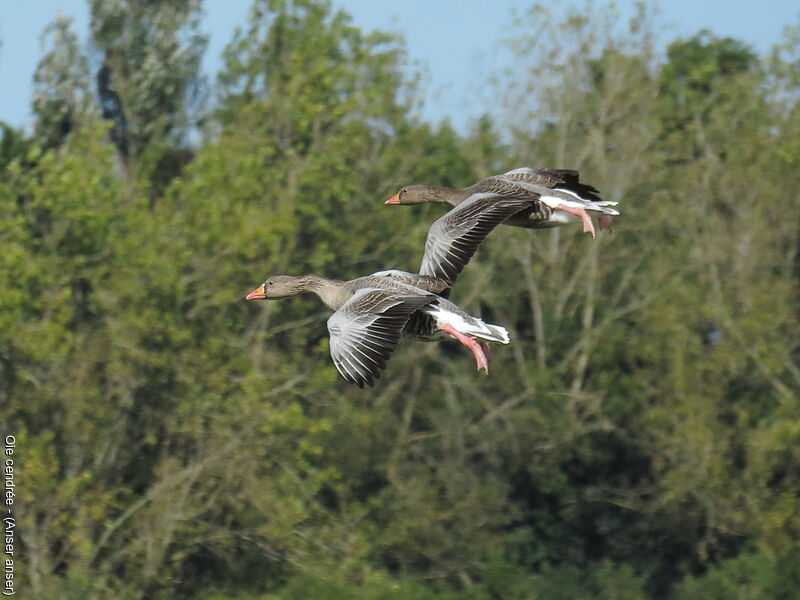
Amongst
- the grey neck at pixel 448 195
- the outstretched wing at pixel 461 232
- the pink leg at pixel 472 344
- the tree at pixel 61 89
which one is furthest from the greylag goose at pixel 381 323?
the tree at pixel 61 89

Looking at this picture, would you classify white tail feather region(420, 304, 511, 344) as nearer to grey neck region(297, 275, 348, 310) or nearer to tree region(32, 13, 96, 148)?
grey neck region(297, 275, 348, 310)

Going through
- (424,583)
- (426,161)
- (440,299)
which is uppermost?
(426,161)

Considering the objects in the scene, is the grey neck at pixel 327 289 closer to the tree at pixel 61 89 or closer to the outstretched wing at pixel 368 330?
the outstretched wing at pixel 368 330

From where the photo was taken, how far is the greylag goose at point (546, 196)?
1673 cm

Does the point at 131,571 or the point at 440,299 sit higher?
the point at 440,299

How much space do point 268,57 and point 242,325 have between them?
1222 centimetres

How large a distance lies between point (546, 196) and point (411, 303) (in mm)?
2717

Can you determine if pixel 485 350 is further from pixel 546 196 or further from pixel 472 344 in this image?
pixel 546 196

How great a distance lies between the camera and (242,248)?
32.8 metres

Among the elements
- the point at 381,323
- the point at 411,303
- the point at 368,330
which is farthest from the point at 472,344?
the point at 368,330

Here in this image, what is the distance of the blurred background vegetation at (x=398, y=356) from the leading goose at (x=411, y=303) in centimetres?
1229

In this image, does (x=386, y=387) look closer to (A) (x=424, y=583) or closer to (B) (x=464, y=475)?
(B) (x=464, y=475)

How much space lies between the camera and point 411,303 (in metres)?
14.8

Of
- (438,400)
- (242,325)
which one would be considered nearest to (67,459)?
(242,325)
